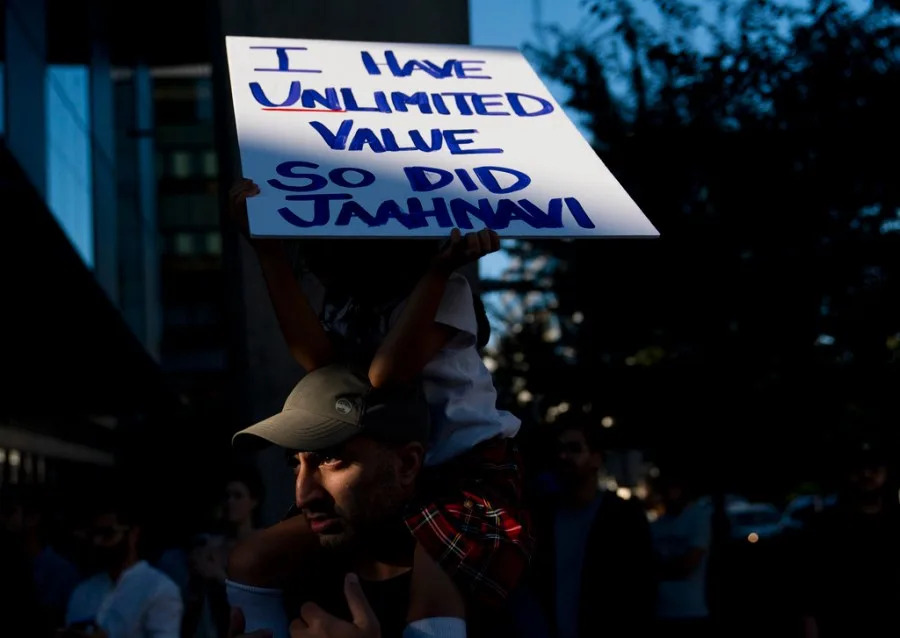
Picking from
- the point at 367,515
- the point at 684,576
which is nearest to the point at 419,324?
the point at 367,515

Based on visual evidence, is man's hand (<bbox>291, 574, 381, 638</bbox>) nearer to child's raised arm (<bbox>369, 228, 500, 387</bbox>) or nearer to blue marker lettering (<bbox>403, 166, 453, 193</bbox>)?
child's raised arm (<bbox>369, 228, 500, 387</bbox>)

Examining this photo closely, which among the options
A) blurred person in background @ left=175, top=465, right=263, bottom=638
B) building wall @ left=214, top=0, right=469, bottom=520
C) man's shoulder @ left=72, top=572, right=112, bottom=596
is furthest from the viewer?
man's shoulder @ left=72, top=572, right=112, bottom=596

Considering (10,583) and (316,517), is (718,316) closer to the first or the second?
Answer: (10,583)

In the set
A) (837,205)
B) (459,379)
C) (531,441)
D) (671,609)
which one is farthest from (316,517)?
(837,205)

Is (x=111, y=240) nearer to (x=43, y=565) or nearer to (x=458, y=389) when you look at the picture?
(x=43, y=565)

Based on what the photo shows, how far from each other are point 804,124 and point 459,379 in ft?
43.7

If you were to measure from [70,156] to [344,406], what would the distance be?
22522 millimetres

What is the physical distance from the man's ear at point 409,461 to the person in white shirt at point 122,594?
4656 mm

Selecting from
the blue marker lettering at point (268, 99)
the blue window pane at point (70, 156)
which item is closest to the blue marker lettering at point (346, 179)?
the blue marker lettering at point (268, 99)

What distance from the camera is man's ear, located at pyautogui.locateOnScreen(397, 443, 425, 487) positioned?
316cm

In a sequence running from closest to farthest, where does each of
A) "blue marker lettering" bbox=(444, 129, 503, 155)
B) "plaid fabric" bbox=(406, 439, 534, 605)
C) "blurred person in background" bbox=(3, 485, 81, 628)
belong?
"plaid fabric" bbox=(406, 439, 534, 605) → "blue marker lettering" bbox=(444, 129, 503, 155) → "blurred person in background" bbox=(3, 485, 81, 628)

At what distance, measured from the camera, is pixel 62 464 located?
1238 inches

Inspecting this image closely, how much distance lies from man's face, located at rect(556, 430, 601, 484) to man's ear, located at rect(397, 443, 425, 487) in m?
4.31

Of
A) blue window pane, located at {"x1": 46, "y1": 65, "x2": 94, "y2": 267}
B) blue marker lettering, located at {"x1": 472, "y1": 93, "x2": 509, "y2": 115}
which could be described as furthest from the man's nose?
blue window pane, located at {"x1": 46, "y1": 65, "x2": 94, "y2": 267}
